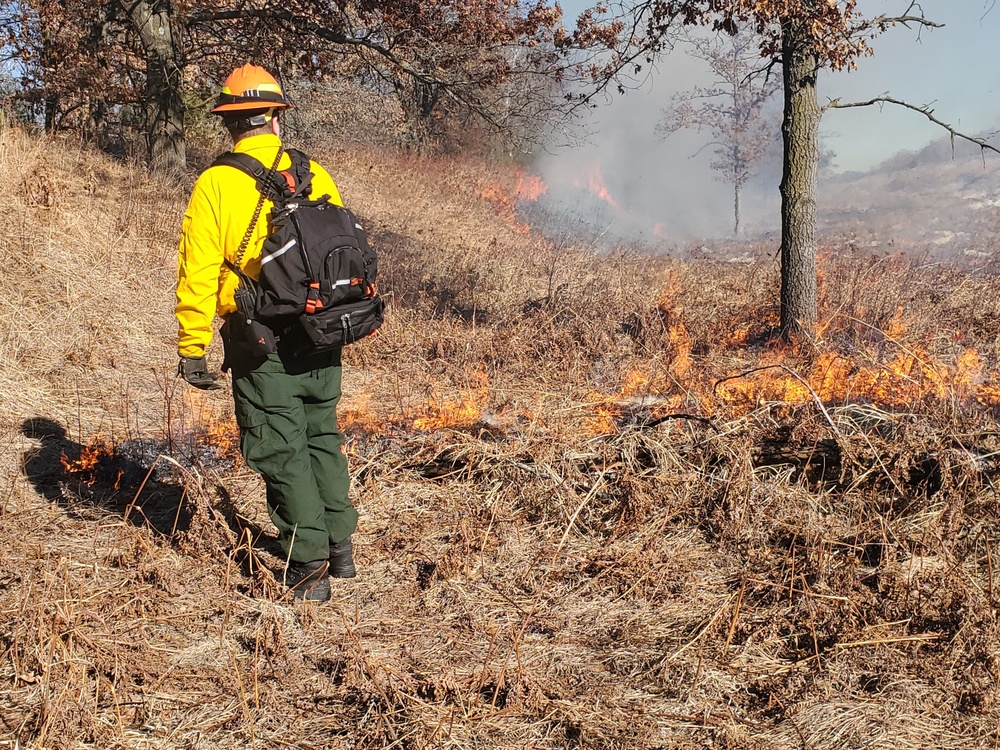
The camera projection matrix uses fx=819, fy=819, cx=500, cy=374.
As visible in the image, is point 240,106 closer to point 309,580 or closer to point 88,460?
point 309,580

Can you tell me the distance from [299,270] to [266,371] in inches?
18.8

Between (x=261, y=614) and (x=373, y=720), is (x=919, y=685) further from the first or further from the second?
(x=261, y=614)

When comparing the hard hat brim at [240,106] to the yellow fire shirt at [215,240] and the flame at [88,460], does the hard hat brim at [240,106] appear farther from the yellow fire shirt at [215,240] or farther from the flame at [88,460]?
the flame at [88,460]

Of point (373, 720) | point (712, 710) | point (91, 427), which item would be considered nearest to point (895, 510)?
point (712, 710)

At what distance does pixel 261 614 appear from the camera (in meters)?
3.41

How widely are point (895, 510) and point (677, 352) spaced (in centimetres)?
383

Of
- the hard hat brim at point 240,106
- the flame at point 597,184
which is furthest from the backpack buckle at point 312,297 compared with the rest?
the flame at point 597,184

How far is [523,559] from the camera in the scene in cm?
403

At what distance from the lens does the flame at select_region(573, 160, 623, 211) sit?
34.6 meters

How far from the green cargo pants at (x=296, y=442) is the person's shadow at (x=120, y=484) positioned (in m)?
0.46

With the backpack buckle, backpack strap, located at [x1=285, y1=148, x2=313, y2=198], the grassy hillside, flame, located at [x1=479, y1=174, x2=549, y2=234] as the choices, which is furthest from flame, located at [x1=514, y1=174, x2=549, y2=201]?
the backpack buckle

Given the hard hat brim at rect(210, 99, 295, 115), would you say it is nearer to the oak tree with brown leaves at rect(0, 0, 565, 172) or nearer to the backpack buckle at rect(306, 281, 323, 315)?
the backpack buckle at rect(306, 281, 323, 315)

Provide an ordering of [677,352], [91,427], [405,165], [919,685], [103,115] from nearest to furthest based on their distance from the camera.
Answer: [919,685] → [91,427] → [677,352] → [103,115] → [405,165]

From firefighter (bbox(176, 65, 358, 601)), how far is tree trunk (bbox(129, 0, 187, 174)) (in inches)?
380
